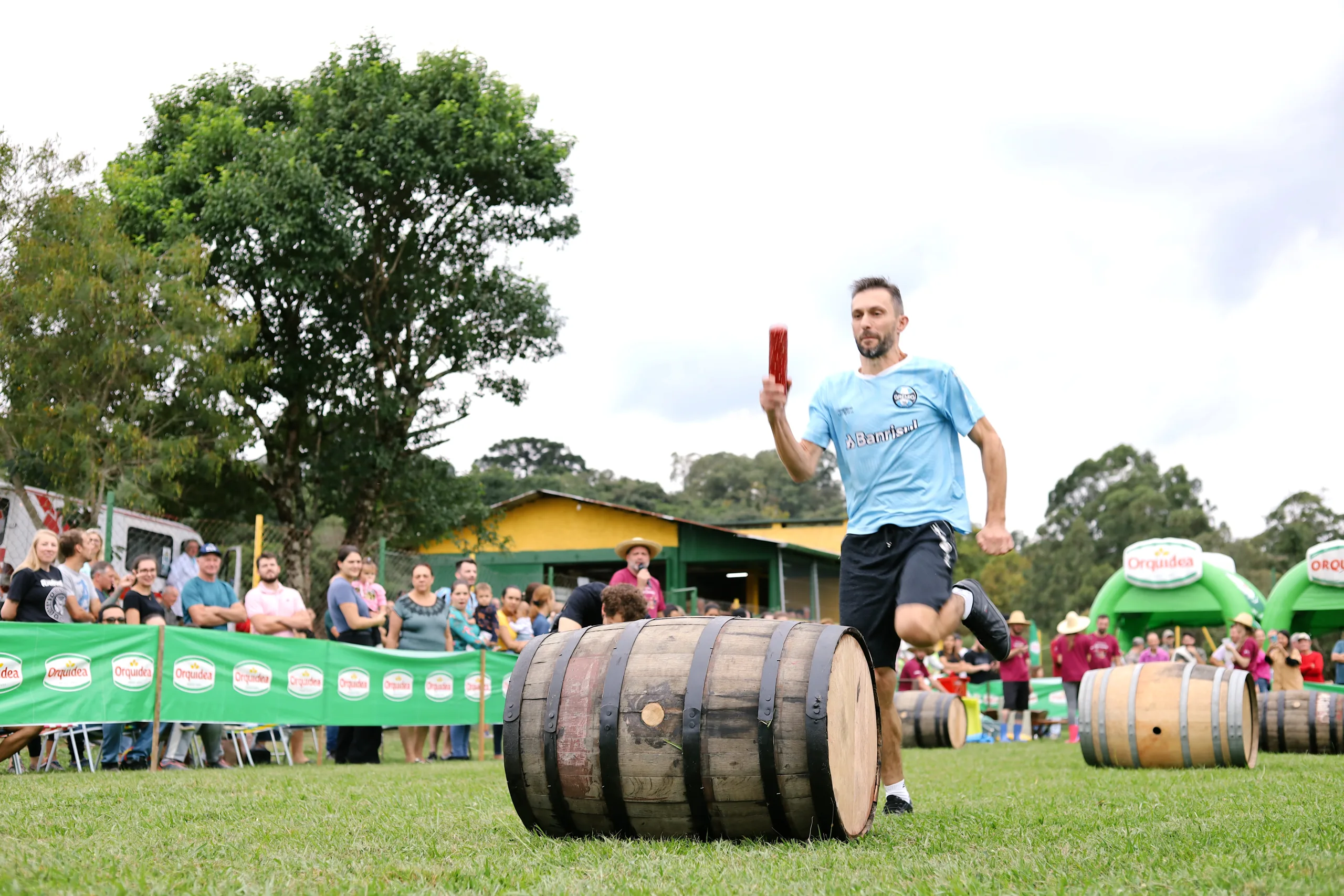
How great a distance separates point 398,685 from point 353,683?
0.59 metres

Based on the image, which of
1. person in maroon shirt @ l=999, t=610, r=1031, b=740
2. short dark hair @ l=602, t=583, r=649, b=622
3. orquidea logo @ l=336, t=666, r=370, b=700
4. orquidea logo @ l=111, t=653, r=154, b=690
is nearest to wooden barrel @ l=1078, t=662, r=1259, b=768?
short dark hair @ l=602, t=583, r=649, b=622

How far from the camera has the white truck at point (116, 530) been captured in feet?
55.4

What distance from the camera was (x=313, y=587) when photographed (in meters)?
31.0

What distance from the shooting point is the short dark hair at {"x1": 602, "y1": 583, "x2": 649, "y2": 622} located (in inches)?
244

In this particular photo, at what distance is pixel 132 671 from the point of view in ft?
33.2

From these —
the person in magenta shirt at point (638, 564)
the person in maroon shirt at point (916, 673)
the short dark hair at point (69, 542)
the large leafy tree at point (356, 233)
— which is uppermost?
the large leafy tree at point (356, 233)

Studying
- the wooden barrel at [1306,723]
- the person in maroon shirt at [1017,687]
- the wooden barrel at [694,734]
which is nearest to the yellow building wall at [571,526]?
the person in maroon shirt at [1017,687]

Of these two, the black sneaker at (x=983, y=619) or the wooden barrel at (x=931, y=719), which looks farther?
the wooden barrel at (x=931, y=719)

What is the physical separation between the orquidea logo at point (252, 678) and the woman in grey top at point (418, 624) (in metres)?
1.79

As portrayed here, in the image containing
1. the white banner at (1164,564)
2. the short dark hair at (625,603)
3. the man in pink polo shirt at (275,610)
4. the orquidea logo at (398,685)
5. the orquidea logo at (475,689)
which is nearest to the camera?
the short dark hair at (625,603)

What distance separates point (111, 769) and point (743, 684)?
302 inches

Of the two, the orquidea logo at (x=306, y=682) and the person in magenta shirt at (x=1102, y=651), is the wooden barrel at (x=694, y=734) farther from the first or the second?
the person in magenta shirt at (x=1102, y=651)

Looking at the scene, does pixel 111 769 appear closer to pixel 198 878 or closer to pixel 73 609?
pixel 73 609

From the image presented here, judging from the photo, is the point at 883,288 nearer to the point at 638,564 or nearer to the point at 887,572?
the point at 887,572
